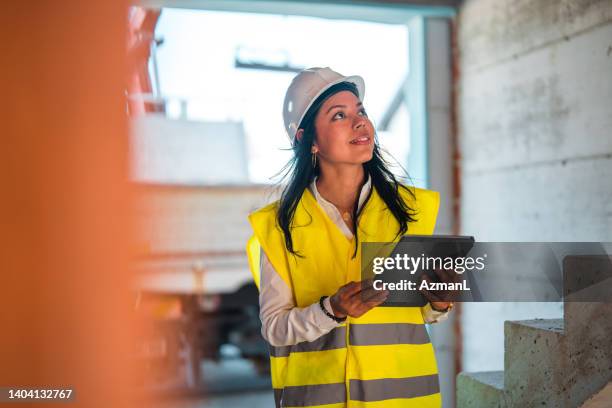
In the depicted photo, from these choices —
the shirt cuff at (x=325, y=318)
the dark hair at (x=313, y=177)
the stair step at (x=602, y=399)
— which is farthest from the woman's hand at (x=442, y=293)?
the stair step at (x=602, y=399)

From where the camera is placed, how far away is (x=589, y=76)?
9.23ft

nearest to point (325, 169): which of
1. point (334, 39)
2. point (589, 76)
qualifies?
point (589, 76)

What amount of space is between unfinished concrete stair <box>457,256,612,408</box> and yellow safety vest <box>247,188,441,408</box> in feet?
1.17

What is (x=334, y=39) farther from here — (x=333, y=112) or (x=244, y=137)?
(x=333, y=112)

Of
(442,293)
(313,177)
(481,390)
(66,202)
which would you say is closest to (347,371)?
(442,293)

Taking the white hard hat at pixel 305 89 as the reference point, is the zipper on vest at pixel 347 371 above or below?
below

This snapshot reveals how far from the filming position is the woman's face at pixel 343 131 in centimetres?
180

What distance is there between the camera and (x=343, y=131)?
180cm

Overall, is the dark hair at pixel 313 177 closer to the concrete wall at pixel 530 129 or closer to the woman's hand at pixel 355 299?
the woman's hand at pixel 355 299

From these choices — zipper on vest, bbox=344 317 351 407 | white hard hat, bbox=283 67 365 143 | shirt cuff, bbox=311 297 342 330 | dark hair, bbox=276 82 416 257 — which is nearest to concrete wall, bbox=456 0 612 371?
dark hair, bbox=276 82 416 257

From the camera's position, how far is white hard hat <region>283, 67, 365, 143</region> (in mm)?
1818

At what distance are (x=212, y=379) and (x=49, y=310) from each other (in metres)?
2.72

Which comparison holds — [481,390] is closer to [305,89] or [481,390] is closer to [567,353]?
[567,353]

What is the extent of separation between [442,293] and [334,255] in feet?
1.02
